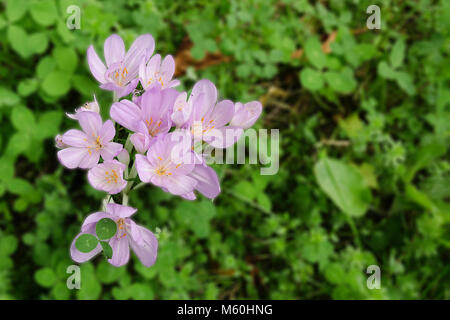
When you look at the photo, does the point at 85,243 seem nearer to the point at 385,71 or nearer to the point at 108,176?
the point at 108,176

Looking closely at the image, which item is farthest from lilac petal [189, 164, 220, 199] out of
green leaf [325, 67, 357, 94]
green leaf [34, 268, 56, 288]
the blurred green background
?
green leaf [325, 67, 357, 94]

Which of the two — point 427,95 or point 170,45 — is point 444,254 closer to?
point 427,95

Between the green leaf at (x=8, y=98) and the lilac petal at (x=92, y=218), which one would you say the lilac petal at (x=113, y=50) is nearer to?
the lilac petal at (x=92, y=218)

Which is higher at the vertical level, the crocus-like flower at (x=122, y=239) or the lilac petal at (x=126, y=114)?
the lilac petal at (x=126, y=114)

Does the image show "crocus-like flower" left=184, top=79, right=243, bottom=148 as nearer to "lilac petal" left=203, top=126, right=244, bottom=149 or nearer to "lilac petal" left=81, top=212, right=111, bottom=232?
"lilac petal" left=203, top=126, right=244, bottom=149

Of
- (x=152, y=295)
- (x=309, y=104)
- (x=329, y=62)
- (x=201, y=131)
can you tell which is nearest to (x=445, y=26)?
(x=329, y=62)

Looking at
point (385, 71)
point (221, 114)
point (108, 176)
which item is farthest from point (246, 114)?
point (385, 71)

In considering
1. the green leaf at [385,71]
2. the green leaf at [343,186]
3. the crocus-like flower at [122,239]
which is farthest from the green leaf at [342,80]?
the crocus-like flower at [122,239]
